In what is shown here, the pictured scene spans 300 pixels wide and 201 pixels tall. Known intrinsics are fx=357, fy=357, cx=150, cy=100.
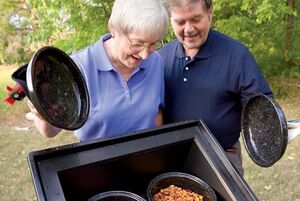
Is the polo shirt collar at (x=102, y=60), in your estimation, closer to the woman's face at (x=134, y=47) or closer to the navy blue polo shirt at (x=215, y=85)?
the woman's face at (x=134, y=47)

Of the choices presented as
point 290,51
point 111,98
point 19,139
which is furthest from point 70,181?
point 290,51

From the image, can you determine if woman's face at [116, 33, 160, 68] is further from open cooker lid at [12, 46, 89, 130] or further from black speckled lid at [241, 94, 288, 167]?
black speckled lid at [241, 94, 288, 167]

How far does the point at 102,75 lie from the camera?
1.41 m

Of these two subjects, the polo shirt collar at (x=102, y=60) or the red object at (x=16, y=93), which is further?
the polo shirt collar at (x=102, y=60)

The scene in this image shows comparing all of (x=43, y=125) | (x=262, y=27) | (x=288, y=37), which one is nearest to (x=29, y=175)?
(x=43, y=125)

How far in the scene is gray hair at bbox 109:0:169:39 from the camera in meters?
1.27

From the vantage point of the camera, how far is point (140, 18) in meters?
1.26

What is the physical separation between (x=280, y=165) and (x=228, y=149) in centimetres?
227

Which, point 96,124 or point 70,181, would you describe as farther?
point 96,124

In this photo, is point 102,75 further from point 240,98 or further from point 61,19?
point 61,19

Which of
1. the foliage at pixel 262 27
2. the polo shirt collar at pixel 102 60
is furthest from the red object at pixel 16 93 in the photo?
the foliage at pixel 262 27

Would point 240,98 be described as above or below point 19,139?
above

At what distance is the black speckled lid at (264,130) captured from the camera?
1.26m

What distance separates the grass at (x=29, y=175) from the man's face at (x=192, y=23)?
6.84 feet
